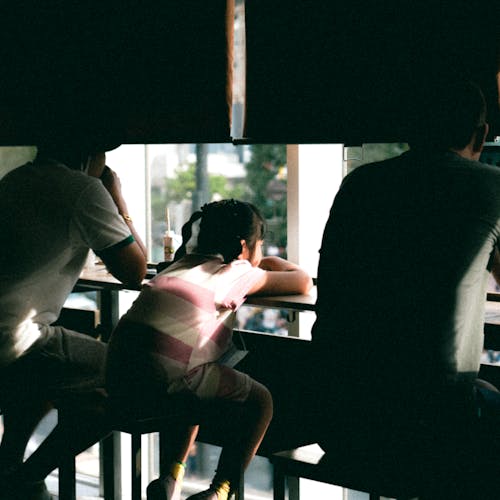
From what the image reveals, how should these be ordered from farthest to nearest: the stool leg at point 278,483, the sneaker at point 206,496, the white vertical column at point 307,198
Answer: the white vertical column at point 307,198, the sneaker at point 206,496, the stool leg at point 278,483

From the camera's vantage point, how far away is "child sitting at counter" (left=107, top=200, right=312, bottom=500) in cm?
214

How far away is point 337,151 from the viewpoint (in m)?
3.17

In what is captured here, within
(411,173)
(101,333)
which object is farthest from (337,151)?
(411,173)

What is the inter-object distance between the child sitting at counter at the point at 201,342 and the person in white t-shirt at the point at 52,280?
213mm

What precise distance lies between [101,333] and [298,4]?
1.48 meters

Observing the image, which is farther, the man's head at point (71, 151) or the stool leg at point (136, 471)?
the stool leg at point (136, 471)

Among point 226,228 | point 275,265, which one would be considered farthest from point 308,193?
point 226,228

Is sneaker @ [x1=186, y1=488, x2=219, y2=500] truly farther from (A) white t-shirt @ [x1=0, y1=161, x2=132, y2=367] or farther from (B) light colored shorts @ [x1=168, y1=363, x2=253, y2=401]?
(A) white t-shirt @ [x1=0, y1=161, x2=132, y2=367]

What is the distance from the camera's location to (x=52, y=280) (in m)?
2.33

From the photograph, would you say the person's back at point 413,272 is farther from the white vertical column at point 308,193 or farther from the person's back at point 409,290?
the white vertical column at point 308,193

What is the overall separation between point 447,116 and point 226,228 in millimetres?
736

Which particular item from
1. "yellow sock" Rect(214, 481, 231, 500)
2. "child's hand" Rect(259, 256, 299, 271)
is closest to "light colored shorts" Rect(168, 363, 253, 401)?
"yellow sock" Rect(214, 481, 231, 500)

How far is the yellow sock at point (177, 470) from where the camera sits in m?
2.28

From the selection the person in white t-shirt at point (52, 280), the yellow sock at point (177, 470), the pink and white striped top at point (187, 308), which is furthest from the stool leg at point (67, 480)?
the pink and white striped top at point (187, 308)
